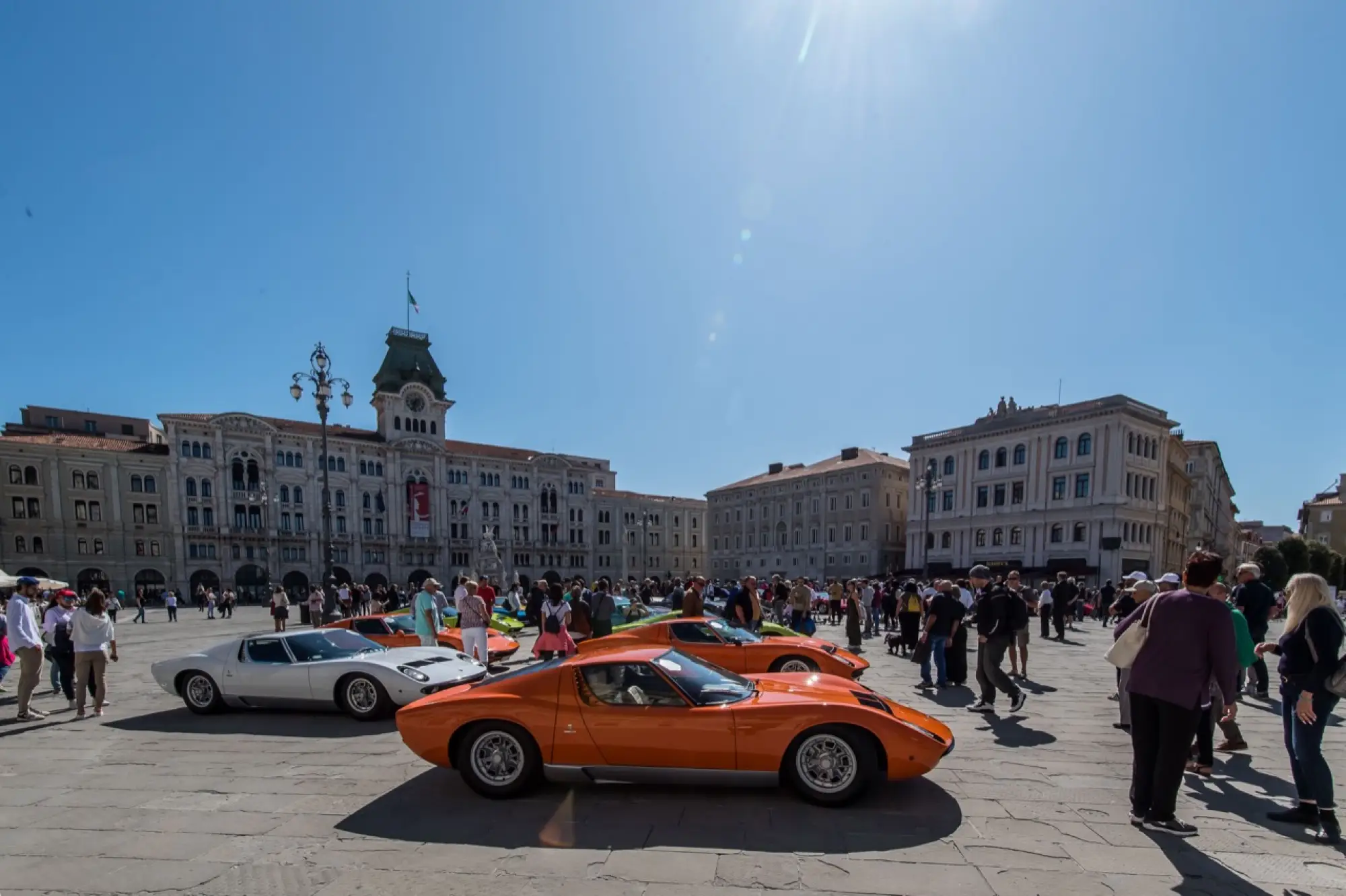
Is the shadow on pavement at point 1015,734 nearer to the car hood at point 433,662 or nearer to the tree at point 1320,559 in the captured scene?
the car hood at point 433,662

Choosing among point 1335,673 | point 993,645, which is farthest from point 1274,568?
point 1335,673

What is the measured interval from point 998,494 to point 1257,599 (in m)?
45.4

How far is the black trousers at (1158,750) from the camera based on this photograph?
13.5 ft

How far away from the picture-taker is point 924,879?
3645 millimetres

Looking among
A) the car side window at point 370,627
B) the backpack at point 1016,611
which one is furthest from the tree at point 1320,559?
the car side window at point 370,627

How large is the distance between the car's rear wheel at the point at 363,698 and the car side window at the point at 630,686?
4095 millimetres

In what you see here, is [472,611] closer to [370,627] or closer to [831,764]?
[370,627]

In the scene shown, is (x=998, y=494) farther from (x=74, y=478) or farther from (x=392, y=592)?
(x=74, y=478)

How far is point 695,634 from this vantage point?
9.52m

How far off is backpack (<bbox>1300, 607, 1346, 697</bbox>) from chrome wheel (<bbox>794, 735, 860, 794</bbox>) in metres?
3.13

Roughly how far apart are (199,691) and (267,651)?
985 mm

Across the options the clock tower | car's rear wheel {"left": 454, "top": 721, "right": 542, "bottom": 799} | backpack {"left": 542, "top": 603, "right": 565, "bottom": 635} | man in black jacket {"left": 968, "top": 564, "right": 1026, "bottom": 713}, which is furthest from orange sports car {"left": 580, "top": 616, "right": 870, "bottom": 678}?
the clock tower

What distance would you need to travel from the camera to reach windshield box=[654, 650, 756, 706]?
4949mm

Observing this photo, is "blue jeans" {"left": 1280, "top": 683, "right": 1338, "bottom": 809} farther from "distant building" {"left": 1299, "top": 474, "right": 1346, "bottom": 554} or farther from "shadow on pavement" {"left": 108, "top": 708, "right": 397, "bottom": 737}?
"distant building" {"left": 1299, "top": 474, "right": 1346, "bottom": 554}
